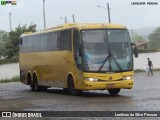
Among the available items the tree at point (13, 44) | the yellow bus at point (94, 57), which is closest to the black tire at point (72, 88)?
the yellow bus at point (94, 57)

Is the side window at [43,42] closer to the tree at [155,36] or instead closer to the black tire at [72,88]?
the black tire at [72,88]

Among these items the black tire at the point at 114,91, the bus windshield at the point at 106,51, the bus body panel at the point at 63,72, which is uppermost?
the bus windshield at the point at 106,51

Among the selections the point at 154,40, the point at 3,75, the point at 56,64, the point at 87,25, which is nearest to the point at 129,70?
the point at 87,25

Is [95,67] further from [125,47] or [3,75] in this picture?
[3,75]

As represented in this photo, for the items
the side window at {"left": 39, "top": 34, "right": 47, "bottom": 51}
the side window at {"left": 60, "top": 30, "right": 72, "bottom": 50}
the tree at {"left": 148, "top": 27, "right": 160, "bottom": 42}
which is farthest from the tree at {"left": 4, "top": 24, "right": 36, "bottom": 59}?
the tree at {"left": 148, "top": 27, "right": 160, "bottom": 42}

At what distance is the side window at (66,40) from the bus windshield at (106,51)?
1156 mm

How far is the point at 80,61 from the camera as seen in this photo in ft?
76.1

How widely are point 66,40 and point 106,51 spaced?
97.7 inches

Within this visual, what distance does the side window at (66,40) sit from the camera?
2425 cm

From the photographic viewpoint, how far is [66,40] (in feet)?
81.1

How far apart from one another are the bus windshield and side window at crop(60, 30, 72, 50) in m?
1.16

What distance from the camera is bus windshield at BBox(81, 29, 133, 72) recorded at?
22.8 metres

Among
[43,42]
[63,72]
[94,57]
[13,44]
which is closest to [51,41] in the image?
[43,42]

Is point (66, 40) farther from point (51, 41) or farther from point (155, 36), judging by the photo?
point (155, 36)
